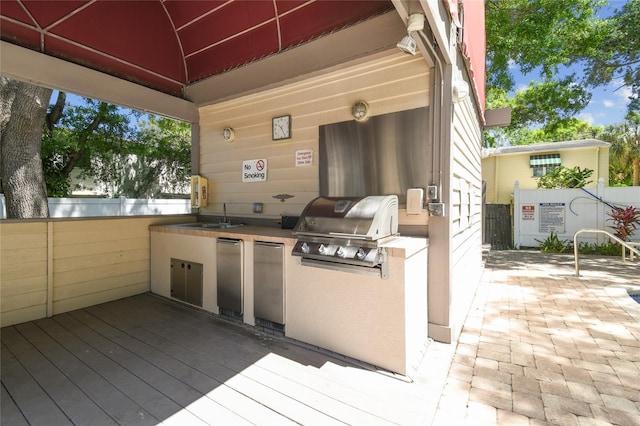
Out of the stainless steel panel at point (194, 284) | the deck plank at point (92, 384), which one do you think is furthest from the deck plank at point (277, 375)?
the deck plank at point (92, 384)

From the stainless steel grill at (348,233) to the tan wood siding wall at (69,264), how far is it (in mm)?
2814

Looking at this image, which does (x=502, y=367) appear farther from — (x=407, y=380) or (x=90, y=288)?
(x=90, y=288)

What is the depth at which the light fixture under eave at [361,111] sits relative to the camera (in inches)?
123

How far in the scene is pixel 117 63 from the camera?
380 cm

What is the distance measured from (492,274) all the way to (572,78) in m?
8.70

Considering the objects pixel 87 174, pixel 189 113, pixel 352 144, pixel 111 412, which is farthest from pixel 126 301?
pixel 87 174

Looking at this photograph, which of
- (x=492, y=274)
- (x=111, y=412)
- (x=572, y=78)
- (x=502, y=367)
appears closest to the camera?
(x=111, y=412)

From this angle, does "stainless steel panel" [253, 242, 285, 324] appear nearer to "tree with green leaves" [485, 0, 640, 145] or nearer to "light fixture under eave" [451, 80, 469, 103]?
"light fixture under eave" [451, 80, 469, 103]

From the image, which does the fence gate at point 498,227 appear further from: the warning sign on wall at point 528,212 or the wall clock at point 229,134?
the wall clock at point 229,134

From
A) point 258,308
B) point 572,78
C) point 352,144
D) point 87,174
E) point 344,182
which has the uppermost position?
point 572,78

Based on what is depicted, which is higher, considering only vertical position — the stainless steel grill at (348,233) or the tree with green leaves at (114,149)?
the tree with green leaves at (114,149)

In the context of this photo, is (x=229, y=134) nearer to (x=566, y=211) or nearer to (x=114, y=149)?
(x=114, y=149)

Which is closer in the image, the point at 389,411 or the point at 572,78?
the point at 389,411

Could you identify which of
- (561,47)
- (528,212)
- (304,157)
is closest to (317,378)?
(304,157)
